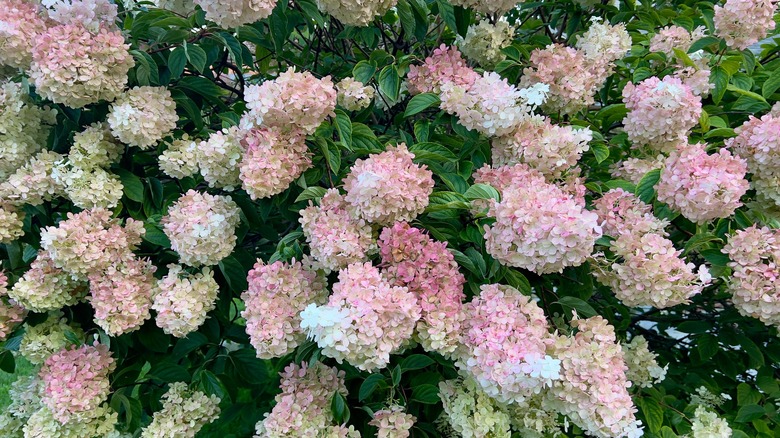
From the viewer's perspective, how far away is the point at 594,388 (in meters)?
1.48

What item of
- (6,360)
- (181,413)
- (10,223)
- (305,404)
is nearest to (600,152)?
(305,404)

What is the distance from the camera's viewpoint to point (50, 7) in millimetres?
1960

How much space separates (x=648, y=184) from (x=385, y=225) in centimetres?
88

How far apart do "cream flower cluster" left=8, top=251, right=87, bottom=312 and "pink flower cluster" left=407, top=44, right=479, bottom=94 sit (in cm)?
147

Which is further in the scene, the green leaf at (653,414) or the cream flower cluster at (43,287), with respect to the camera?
the green leaf at (653,414)

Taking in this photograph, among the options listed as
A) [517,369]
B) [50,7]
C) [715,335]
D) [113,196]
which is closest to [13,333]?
[113,196]

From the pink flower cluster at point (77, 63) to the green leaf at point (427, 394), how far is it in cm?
148

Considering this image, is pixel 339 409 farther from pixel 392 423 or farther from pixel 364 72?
pixel 364 72

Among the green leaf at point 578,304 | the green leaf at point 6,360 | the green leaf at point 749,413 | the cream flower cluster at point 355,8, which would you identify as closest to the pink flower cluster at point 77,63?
the cream flower cluster at point 355,8

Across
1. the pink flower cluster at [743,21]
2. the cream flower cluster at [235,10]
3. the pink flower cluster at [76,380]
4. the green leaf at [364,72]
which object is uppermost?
the pink flower cluster at [743,21]

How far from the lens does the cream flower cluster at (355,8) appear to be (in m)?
1.82

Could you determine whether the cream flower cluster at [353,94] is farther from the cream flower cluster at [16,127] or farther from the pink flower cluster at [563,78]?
the cream flower cluster at [16,127]

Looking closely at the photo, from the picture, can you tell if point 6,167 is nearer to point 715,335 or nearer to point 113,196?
point 113,196

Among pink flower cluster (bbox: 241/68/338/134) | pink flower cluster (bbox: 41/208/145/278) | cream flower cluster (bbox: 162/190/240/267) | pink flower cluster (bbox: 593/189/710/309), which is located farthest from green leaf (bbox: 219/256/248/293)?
pink flower cluster (bbox: 593/189/710/309)
